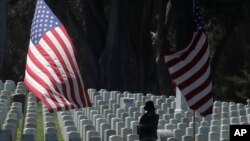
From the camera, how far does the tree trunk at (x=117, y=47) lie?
37188 millimetres

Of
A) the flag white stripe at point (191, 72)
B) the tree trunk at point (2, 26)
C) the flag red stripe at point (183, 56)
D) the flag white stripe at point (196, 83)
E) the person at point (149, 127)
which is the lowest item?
the person at point (149, 127)

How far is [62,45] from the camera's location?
14430 mm

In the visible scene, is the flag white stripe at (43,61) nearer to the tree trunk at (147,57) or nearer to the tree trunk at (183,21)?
the tree trunk at (183,21)

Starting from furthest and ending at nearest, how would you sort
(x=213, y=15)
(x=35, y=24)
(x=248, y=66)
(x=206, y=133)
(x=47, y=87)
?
1. (x=248, y=66)
2. (x=213, y=15)
3. (x=206, y=133)
4. (x=35, y=24)
5. (x=47, y=87)

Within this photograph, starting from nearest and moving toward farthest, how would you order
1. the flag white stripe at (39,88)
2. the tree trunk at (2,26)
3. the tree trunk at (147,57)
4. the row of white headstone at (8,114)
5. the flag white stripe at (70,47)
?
the flag white stripe at (39,88), the flag white stripe at (70,47), the row of white headstone at (8,114), the tree trunk at (2,26), the tree trunk at (147,57)

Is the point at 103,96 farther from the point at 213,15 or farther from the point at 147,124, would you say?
the point at 213,15

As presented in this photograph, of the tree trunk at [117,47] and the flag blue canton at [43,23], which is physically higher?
the tree trunk at [117,47]

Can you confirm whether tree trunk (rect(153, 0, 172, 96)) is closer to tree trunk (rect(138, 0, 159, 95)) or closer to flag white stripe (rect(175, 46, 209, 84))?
tree trunk (rect(138, 0, 159, 95))

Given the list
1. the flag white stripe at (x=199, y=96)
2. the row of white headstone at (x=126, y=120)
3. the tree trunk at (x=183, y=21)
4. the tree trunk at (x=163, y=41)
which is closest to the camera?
the flag white stripe at (x=199, y=96)

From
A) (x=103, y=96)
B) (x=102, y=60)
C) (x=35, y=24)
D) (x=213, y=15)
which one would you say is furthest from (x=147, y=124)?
(x=213, y=15)

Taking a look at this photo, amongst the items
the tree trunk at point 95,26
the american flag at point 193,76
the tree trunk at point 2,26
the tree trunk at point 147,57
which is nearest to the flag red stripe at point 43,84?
the american flag at point 193,76

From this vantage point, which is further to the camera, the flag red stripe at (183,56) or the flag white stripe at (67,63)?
the flag red stripe at (183,56)

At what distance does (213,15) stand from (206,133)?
87.1 ft

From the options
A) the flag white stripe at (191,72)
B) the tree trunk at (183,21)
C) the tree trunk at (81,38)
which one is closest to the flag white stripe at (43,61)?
the flag white stripe at (191,72)
